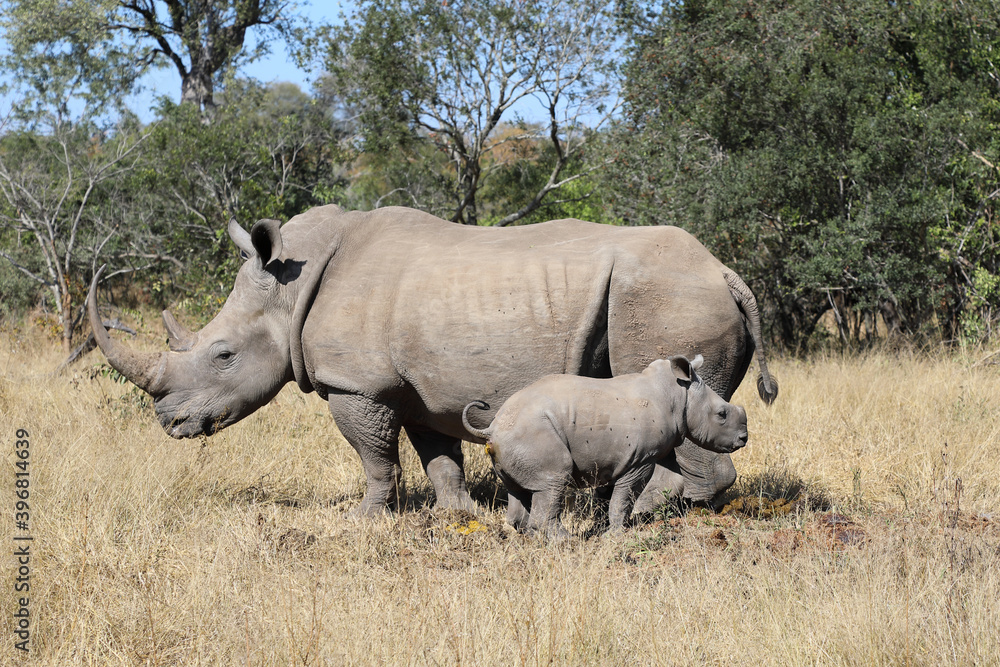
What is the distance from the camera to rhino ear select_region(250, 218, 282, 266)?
5758mm

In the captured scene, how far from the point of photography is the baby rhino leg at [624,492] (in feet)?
16.8

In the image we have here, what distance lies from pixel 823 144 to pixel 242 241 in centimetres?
687

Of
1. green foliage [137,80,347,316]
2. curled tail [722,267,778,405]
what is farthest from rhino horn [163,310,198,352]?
green foliage [137,80,347,316]

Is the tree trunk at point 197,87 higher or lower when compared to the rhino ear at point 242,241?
higher

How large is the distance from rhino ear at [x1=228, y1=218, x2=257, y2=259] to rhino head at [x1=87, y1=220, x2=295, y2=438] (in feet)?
0.17

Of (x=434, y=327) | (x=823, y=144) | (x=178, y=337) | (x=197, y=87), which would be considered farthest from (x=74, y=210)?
(x=434, y=327)

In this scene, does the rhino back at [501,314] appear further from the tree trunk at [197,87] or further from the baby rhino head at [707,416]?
the tree trunk at [197,87]

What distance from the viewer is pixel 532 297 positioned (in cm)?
541

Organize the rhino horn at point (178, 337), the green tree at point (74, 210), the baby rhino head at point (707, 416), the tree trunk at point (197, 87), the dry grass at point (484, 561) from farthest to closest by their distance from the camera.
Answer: the tree trunk at point (197, 87) → the green tree at point (74, 210) → the rhino horn at point (178, 337) → the baby rhino head at point (707, 416) → the dry grass at point (484, 561)

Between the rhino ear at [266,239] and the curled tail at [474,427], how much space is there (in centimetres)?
153

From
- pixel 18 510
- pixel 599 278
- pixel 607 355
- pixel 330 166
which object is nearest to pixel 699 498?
pixel 607 355

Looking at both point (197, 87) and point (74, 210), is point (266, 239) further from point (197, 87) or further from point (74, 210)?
point (197, 87)

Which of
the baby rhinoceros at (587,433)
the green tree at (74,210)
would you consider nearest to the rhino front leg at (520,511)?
the baby rhinoceros at (587,433)

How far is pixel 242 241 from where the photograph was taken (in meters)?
6.14
